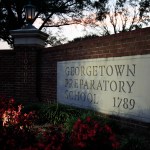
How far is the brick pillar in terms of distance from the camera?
498 inches

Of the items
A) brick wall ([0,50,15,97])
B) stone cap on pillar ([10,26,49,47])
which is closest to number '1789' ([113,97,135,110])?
stone cap on pillar ([10,26,49,47])

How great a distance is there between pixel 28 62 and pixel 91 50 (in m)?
3.81

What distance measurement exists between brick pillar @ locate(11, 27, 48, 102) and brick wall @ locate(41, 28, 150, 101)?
302 millimetres

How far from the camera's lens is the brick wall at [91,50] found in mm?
7777

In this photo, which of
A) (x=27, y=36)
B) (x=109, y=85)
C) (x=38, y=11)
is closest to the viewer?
(x=109, y=85)

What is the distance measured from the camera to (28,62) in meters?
12.8

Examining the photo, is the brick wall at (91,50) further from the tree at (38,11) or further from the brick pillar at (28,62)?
the tree at (38,11)

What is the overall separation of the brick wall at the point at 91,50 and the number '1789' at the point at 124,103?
1.02 m

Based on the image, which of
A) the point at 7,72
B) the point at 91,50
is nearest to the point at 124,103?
the point at 91,50

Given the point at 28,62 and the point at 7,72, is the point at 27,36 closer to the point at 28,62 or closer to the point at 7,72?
the point at 28,62

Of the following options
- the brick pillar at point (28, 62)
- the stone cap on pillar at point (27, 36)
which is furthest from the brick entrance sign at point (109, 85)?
the stone cap on pillar at point (27, 36)

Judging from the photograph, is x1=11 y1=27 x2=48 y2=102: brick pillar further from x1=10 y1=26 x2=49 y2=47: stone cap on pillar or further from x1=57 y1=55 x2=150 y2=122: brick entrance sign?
x1=57 y1=55 x2=150 y2=122: brick entrance sign

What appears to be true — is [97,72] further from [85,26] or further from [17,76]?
[85,26]

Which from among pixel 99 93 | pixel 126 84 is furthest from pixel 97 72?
pixel 126 84
